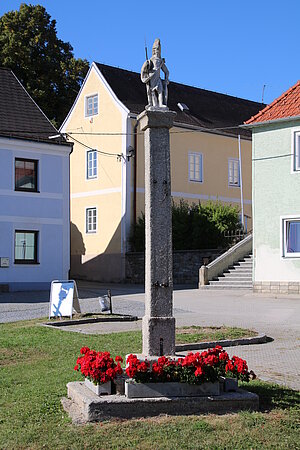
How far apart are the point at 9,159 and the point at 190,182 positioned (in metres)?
12.5

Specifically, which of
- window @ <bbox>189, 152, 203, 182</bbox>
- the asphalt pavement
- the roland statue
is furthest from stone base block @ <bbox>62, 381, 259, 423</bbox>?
window @ <bbox>189, 152, 203, 182</bbox>

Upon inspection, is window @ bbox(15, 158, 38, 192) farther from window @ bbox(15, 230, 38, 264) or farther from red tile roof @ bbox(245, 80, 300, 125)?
red tile roof @ bbox(245, 80, 300, 125)

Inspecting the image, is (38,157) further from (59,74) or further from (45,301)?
(59,74)

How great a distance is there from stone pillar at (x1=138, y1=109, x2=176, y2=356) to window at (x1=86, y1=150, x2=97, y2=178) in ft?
92.3

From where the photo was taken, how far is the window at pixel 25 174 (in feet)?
87.9

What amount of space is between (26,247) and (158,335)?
19567 millimetres

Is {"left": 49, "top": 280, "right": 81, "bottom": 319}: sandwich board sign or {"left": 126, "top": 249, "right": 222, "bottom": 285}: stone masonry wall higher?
{"left": 126, "top": 249, "right": 222, "bottom": 285}: stone masonry wall

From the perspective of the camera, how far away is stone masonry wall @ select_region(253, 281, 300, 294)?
935 inches

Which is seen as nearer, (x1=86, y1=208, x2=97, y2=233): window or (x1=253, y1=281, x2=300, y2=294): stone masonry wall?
(x1=253, y1=281, x2=300, y2=294): stone masonry wall

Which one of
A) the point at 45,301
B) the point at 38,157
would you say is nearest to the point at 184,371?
the point at 45,301

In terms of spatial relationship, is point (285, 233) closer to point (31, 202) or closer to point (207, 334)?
point (31, 202)

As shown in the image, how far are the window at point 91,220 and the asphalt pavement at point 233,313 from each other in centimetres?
915

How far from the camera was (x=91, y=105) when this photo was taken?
1435 inches

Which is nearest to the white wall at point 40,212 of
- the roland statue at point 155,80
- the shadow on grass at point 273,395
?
the roland statue at point 155,80
